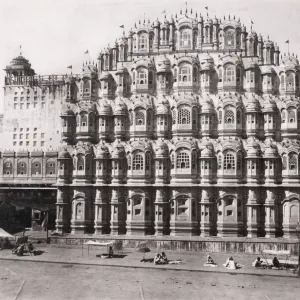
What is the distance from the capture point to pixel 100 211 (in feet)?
151

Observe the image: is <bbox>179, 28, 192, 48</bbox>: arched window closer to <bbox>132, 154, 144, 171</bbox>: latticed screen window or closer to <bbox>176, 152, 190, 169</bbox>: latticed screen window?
<bbox>176, 152, 190, 169</bbox>: latticed screen window

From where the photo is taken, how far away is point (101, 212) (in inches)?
1807

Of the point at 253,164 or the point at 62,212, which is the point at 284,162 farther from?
the point at 62,212

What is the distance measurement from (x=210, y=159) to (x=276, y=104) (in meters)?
9.63

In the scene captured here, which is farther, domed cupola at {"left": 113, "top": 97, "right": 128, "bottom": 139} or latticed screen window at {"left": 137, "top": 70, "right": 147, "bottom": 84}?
latticed screen window at {"left": 137, "top": 70, "right": 147, "bottom": 84}

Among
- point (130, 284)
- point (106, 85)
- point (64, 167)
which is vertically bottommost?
point (130, 284)

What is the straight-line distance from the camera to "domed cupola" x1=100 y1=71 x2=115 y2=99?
49000 millimetres

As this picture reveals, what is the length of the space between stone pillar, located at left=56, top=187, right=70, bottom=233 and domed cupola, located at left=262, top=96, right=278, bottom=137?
901 inches

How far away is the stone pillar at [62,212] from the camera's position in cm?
4666

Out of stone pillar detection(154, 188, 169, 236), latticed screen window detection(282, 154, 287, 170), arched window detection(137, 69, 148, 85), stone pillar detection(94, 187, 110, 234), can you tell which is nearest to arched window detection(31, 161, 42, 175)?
stone pillar detection(94, 187, 110, 234)

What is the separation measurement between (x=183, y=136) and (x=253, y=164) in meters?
7.94

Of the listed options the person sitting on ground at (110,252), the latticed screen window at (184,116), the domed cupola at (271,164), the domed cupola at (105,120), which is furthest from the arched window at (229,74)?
the person sitting on ground at (110,252)

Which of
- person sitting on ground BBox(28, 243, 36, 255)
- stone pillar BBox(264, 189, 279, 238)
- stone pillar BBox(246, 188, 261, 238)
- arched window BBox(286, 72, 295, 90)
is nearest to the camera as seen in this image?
person sitting on ground BBox(28, 243, 36, 255)

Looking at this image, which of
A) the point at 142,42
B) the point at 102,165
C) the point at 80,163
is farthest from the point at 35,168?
the point at 142,42
